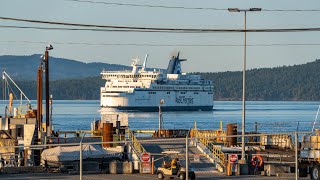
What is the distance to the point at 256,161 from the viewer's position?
42031 mm

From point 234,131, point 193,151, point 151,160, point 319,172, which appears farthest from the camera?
point 234,131

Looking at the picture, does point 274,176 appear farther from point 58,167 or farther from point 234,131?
point 234,131

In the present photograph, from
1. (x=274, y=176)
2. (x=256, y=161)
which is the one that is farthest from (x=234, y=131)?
(x=274, y=176)

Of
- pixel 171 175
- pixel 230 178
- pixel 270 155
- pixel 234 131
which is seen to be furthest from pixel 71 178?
pixel 234 131

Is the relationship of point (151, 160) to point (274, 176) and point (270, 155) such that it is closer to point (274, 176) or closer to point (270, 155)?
point (274, 176)

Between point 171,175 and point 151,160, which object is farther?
point 151,160

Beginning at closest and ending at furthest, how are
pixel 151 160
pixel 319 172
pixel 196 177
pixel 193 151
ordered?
pixel 319 172 → pixel 196 177 → pixel 151 160 → pixel 193 151

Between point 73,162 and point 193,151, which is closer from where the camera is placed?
point 73,162

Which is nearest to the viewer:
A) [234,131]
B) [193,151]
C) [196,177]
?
[196,177]

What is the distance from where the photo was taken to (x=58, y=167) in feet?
138

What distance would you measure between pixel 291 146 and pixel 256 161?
15494 millimetres

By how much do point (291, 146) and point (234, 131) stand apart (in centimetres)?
383

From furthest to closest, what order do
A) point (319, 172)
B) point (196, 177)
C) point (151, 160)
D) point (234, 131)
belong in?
1. point (234, 131)
2. point (151, 160)
3. point (196, 177)
4. point (319, 172)

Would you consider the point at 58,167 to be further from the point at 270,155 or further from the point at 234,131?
the point at 234,131
